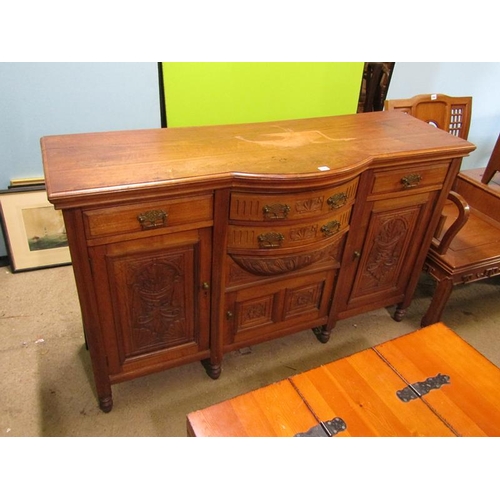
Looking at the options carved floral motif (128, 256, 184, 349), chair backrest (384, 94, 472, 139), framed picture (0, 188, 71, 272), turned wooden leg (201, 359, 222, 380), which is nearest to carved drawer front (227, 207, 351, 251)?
carved floral motif (128, 256, 184, 349)

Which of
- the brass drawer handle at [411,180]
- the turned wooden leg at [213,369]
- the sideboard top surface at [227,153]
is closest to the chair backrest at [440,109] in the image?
the sideboard top surface at [227,153]

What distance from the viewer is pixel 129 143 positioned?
143 centimetres

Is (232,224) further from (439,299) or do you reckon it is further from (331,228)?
(439,299)

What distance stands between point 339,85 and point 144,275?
159 centimetres

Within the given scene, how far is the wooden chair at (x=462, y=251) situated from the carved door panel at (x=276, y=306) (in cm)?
53

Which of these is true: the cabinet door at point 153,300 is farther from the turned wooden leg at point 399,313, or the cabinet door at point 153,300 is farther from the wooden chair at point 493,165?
the wooden chair at point 493,165

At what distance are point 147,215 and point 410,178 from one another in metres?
1.03

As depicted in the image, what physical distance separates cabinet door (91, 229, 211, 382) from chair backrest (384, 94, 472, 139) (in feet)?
4.31

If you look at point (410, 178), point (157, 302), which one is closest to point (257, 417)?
point (157, 302)

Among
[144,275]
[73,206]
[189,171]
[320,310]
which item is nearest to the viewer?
[73,206]

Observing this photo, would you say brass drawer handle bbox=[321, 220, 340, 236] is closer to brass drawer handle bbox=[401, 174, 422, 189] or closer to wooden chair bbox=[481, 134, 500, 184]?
brass drawer handle bbox=[401, 174, 422, 189]
